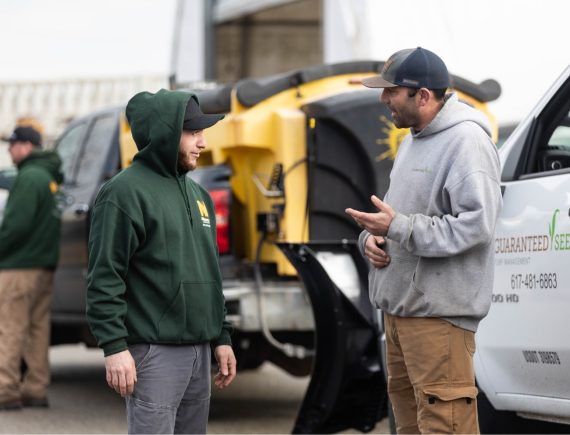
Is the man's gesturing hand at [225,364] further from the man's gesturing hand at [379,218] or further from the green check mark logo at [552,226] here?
the green check mark logo at [552,226]

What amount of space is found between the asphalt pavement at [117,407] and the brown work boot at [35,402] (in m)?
0.08

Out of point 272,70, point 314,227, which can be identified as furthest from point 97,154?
point 272,70

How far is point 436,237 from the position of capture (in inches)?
182

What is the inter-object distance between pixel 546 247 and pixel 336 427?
198 cm

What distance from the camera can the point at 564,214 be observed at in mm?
5371

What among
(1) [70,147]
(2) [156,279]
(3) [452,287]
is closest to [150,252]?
(2) [156,279]

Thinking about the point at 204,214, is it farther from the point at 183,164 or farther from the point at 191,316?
the point at 191,316

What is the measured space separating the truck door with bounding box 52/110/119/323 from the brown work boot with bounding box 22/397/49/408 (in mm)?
640

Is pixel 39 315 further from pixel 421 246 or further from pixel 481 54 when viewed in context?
pixel 481 54

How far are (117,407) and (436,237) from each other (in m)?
5.26

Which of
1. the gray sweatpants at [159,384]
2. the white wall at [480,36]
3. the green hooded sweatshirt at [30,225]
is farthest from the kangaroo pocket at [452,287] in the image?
the white wall at [480,36]

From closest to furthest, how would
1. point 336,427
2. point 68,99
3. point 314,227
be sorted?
point 336,427 < point 314,227 < point 68,99

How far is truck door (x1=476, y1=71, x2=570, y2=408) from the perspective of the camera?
5.42m

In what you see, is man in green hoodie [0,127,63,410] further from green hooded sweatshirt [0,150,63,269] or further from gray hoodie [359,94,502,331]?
gray hoodie [359,94,502,331]
